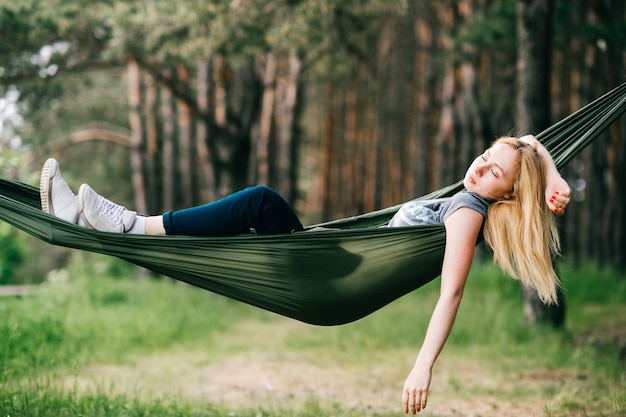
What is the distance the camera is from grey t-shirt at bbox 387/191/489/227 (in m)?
2.39

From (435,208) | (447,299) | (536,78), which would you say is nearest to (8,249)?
(536,78)

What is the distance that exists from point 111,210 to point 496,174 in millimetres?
1402

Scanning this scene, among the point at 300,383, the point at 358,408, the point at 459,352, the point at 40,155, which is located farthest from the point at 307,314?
the point at 40,155

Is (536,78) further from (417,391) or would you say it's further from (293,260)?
(417,391)

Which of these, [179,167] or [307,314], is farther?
[179,167]

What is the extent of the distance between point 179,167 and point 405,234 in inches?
518

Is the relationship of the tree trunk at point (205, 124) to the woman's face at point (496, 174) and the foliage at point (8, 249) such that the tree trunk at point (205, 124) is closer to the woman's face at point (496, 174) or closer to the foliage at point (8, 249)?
the foliage at point (8, 249)

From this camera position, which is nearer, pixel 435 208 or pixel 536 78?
pixel 435 208

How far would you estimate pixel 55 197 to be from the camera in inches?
101

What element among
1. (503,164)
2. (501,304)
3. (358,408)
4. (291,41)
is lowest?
(358,408)

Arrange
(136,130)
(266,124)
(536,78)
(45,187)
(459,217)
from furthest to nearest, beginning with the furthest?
(266,124) < (136,130) < (536,78) < (45,187) < (459,217)

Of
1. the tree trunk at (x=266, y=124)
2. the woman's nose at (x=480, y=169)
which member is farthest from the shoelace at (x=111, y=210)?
the tree trunk at (x=266, y=124)

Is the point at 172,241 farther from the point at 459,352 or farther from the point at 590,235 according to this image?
the point at 590,235

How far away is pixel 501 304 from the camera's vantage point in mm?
6684
